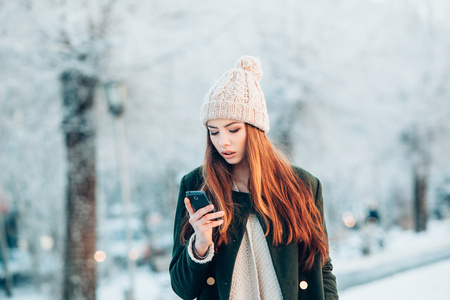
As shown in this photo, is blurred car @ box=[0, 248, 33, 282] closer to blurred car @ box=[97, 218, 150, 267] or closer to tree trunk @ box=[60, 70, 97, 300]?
blurred car @ box=[97, 218, 150, 267]

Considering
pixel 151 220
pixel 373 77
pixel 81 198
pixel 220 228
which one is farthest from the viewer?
pixel 151 220

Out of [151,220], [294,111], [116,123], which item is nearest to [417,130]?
[294,111]

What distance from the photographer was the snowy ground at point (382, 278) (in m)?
3.95

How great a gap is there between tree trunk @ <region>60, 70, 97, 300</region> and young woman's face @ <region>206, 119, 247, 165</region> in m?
5.20

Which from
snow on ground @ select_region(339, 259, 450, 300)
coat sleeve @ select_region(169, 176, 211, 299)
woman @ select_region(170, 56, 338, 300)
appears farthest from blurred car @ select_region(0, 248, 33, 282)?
woman @ select_region(170, 56, 338, 300)

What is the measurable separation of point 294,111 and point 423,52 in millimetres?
6577

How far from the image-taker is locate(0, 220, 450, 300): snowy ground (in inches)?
156

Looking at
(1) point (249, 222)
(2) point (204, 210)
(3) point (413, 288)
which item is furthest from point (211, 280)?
(3) point (413, 288)

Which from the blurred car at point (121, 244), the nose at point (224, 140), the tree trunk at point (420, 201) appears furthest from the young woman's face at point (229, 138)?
the tree trunk at point (420, 201)

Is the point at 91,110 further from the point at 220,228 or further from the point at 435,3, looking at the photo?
the point at 435,3

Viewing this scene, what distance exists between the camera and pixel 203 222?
1.53 metres

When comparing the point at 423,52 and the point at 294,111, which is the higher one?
the point at 423,52

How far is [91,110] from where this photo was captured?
257 inches

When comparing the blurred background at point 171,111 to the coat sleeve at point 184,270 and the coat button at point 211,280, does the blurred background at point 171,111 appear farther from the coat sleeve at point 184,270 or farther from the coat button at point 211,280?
the coat sleeve at point 184,270
